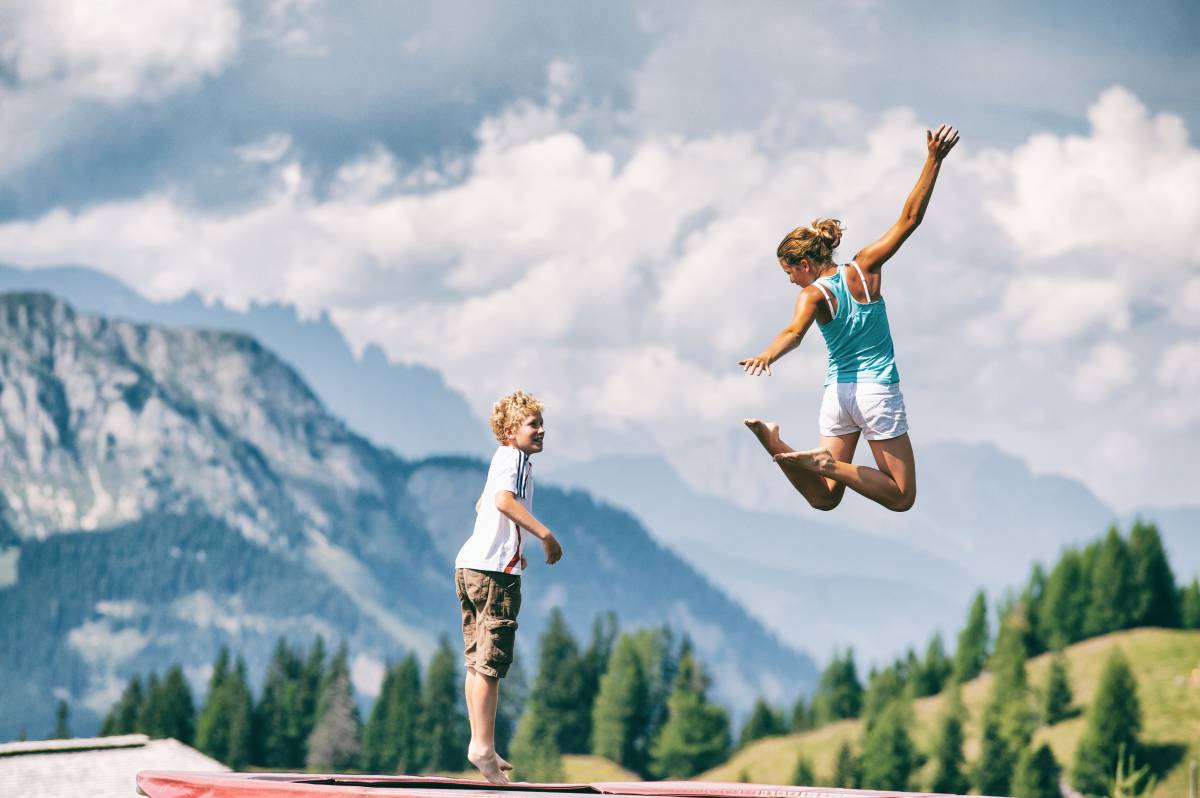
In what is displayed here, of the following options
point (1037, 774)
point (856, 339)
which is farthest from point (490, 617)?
point (1037, 774)

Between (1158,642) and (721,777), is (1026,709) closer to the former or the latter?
(1158,642)

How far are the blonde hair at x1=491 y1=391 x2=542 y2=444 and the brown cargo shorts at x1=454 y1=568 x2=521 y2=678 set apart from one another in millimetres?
1152

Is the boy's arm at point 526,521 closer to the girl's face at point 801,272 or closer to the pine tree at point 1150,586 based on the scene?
the girl's face at point 801,272

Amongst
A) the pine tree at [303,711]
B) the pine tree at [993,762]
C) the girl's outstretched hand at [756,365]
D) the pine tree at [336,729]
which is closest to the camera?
the girl's outstretched hand at [756,365]

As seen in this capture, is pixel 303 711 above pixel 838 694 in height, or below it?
below

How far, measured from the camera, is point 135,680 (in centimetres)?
14538

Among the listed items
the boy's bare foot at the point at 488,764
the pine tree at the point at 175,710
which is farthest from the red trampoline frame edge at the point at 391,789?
the pine tree at the point at 175,710

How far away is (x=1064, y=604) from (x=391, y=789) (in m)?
139

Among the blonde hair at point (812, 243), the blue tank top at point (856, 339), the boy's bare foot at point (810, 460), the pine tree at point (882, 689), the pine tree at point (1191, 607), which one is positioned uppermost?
the pine tree at point (1191, 607)

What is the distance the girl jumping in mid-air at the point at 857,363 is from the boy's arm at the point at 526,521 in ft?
6.10

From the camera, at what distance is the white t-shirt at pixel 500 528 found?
11.5 meters

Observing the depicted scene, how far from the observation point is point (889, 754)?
122438 mm

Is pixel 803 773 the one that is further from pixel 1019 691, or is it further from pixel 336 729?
pixel 336 729

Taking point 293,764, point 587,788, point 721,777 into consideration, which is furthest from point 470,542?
point 293,764
